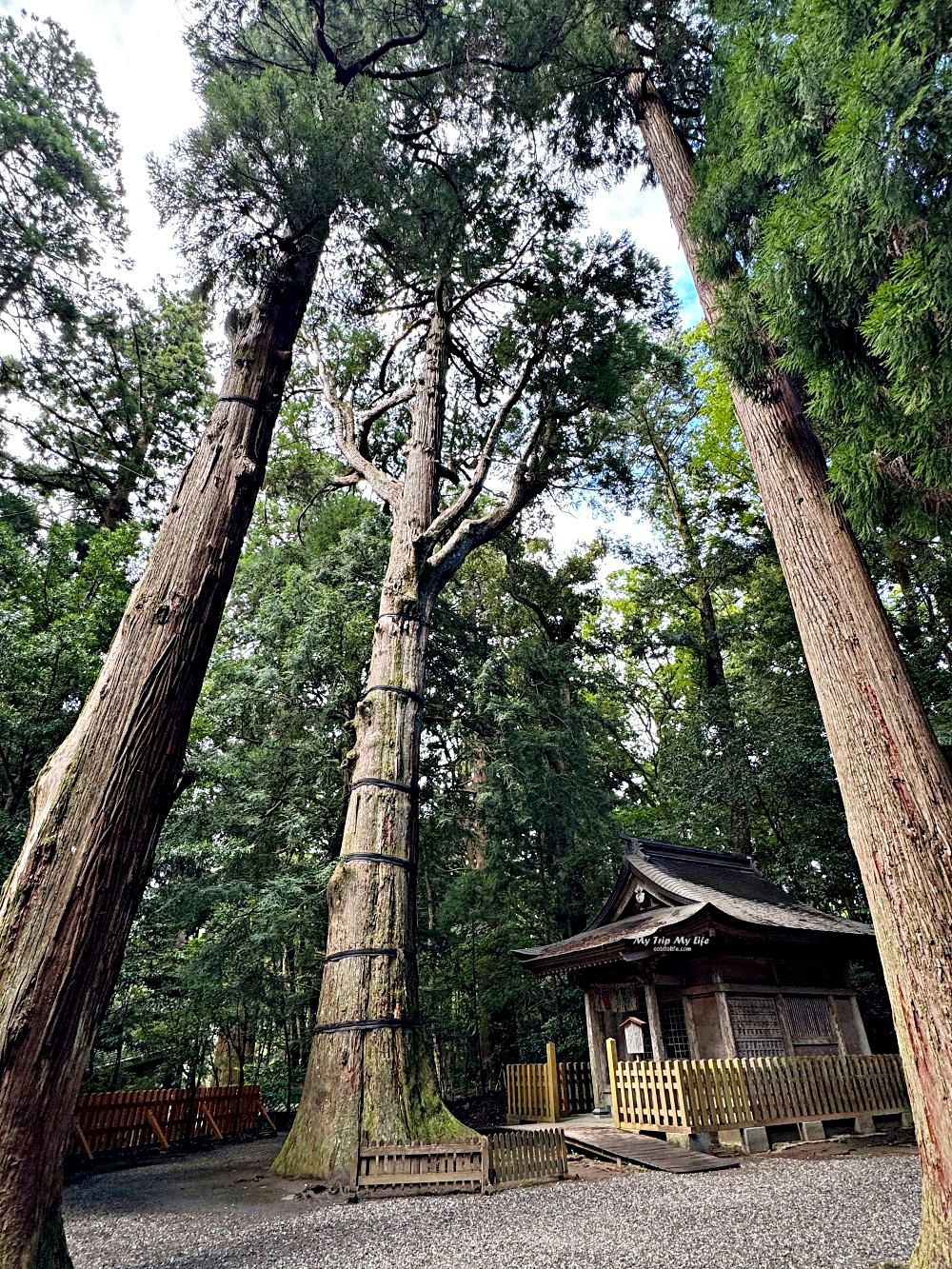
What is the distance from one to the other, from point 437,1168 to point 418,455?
7813 millimetres

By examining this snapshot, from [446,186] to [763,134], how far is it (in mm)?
3987

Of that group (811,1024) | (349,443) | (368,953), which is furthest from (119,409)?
(811,1024)

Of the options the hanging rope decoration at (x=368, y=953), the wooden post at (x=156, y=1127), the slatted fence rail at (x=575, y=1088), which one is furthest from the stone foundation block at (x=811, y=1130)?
the wooden post at (x=156, y=1127)

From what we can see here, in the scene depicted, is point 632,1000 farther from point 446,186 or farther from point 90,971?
point 446,186

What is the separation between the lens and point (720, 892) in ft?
33.8

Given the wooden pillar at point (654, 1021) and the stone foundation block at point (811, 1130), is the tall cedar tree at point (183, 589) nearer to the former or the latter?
the stone foundation block at point (811, 1130)

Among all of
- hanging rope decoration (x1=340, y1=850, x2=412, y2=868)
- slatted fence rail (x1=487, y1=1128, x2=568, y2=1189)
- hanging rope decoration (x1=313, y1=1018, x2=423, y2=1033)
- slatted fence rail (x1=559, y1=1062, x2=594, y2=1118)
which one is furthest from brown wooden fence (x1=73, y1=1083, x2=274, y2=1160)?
slatted fence rail (x1=487, y1=1128, x2=568, y2=1189)

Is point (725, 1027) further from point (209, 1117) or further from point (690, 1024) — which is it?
point (209, 1117)

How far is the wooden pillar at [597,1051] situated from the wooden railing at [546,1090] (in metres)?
0.31

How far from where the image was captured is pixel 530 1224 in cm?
403

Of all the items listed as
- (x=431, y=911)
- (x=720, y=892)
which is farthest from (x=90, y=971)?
(x=431, y=911)

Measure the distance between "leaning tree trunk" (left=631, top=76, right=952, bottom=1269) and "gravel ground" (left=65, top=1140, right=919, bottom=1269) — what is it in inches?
39.4

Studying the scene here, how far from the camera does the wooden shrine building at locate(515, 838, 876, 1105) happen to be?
8945 mm

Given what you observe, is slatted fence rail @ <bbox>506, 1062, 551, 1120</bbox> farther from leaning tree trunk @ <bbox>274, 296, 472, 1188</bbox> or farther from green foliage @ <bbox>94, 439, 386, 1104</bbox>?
leaning tree trunk @ <bbox>274, 296, 472, 1188</bbox>
